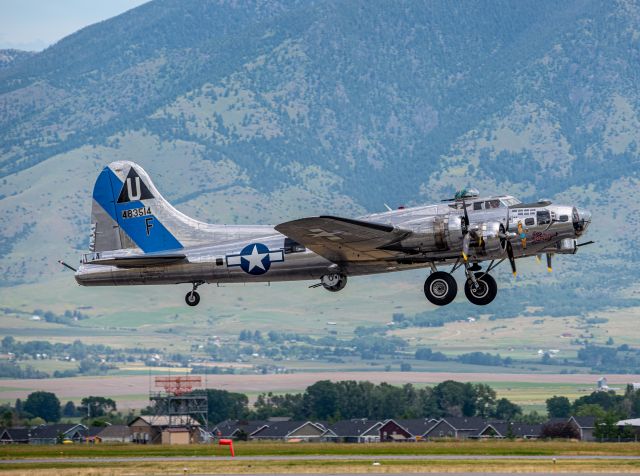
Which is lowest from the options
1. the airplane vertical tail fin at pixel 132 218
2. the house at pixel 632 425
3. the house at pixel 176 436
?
the house at pixel 632 425

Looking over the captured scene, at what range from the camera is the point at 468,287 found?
61406 mm

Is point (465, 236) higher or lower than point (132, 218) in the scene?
A: lower

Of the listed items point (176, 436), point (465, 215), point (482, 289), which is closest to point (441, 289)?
point (482, 289)

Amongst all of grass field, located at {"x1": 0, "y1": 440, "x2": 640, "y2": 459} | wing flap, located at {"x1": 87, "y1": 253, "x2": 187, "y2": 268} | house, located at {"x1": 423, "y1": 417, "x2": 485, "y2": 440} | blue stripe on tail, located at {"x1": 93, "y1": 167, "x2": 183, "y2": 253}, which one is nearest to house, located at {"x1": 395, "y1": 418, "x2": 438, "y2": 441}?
house, located at {"x1": 423, "y1": 417, "x2": 485, "y2": 440}

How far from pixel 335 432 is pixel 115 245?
72219 mm

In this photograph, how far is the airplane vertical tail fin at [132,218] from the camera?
222ft

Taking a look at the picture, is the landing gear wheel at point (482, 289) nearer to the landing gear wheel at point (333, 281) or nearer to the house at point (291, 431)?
the landing gear wheel at point (333, 281)

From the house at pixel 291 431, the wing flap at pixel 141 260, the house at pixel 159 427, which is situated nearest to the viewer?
the wing flap at pixel 141 260

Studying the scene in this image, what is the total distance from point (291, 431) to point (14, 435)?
25378mm

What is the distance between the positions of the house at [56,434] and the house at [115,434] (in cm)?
373

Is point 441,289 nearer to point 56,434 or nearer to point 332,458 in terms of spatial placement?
point 332,458

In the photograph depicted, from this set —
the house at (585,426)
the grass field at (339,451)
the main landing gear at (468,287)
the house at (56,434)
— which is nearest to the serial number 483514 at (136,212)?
the main landing gear at (468,287)

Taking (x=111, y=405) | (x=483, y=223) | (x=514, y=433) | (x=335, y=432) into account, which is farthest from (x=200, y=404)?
(x=483, y=223)

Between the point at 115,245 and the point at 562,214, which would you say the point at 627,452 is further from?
the point at 115,245
